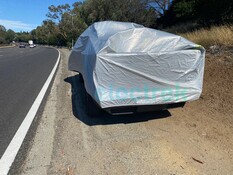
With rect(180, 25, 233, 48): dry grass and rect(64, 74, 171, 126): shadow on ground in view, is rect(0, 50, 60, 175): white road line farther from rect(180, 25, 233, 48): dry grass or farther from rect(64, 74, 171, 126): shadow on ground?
rect(180, 25, 233, 48): dry grass

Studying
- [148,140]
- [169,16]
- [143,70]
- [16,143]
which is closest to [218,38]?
[143,70]

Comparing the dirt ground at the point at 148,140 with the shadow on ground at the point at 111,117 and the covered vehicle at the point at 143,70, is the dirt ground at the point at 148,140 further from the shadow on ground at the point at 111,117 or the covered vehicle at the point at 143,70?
the covered vehicle at the point at 143,70

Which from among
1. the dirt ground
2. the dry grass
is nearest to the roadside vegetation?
the dry grass

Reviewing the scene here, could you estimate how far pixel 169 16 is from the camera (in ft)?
100

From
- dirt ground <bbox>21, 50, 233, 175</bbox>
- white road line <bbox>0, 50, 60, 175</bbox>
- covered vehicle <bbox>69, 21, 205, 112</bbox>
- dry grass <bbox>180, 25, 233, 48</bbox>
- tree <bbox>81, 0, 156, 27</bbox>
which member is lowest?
white road line <bbox>0, 50, 60, 175</bbox>

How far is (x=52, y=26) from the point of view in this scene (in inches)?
3172

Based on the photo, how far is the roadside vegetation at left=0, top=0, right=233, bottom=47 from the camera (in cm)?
1057

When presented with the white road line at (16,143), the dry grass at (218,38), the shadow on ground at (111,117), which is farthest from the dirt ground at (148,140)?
the dry grass at (218,38)

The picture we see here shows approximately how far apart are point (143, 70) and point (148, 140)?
1237mm

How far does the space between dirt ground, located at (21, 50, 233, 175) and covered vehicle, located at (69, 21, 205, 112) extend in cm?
57

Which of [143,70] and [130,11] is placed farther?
[130,11]

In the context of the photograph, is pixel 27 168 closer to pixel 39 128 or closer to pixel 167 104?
pixel 39 128

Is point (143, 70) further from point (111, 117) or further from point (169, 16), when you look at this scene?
point (169, 16)

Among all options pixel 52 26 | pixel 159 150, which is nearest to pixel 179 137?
pixel 159 150
